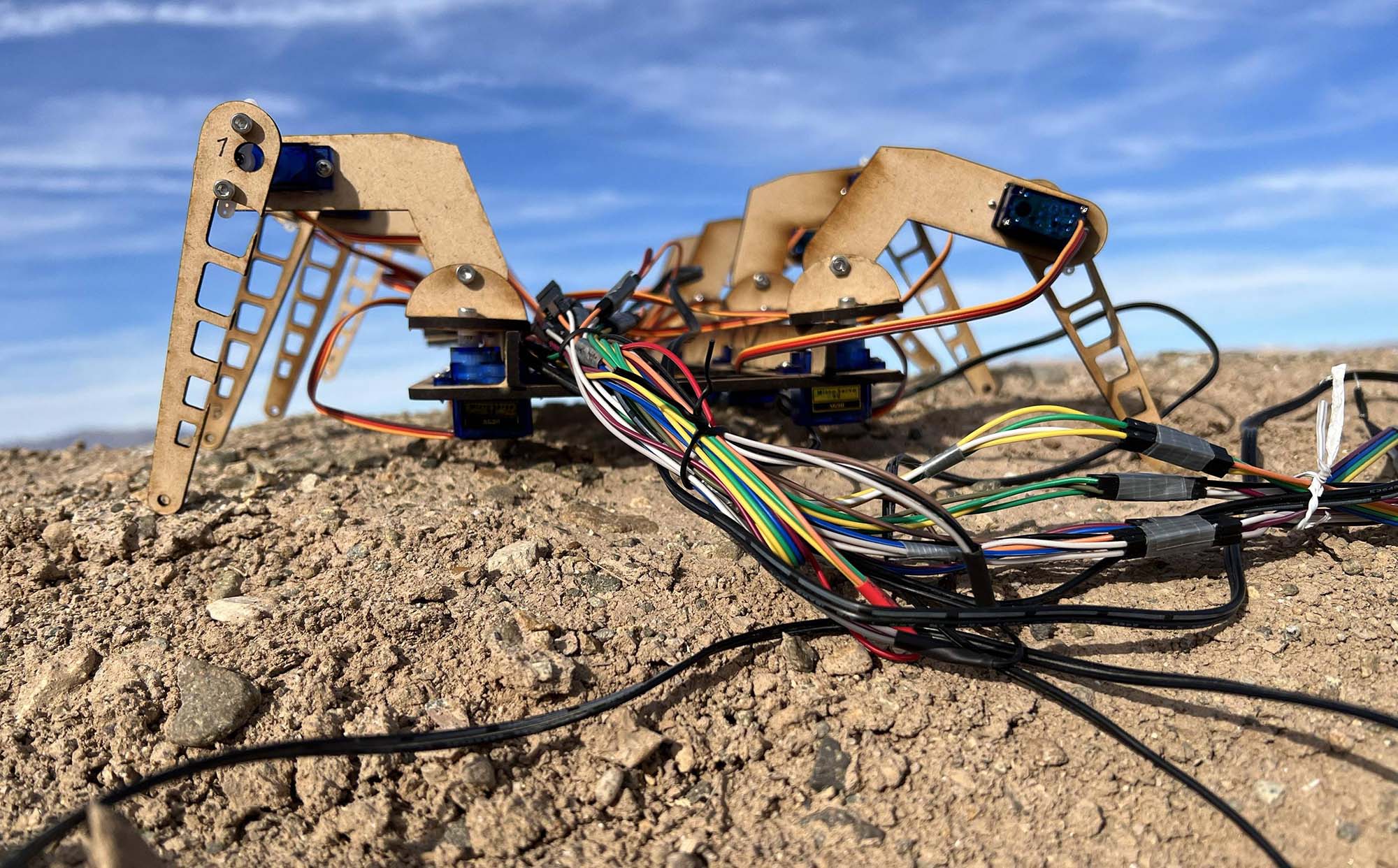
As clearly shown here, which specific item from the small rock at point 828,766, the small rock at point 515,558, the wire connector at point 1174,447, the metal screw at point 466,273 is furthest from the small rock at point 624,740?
the metal screw at point 466,273

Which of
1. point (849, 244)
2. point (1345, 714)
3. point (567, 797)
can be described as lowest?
point (567, 797)

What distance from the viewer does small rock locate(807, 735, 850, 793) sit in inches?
65.1

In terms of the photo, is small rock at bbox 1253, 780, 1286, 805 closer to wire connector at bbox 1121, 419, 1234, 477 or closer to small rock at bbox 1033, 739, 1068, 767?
small rock at bbox 1033, 739, 1068, 767

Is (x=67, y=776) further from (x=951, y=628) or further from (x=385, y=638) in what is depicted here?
(x=951, y=628)

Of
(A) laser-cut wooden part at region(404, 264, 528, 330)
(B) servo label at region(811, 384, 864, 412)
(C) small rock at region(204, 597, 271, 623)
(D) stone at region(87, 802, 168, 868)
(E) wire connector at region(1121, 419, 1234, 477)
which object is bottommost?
(D) stone at region(87, 802, 168, 868)

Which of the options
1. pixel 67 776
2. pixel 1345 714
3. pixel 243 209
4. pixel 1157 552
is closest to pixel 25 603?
pixel 67 776

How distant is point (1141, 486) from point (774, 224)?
2.04 m

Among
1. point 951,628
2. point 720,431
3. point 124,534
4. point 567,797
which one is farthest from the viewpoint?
point 124,534

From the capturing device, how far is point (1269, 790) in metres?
1.59

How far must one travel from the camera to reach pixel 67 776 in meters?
1.66

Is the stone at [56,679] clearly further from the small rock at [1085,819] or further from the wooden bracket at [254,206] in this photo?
the small rock at [1085,819]

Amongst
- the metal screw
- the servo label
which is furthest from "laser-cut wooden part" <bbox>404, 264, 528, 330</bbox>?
the servo label

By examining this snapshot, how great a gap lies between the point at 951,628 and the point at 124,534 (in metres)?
2.05

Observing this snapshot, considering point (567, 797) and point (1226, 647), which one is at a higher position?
point (1226, 647)
